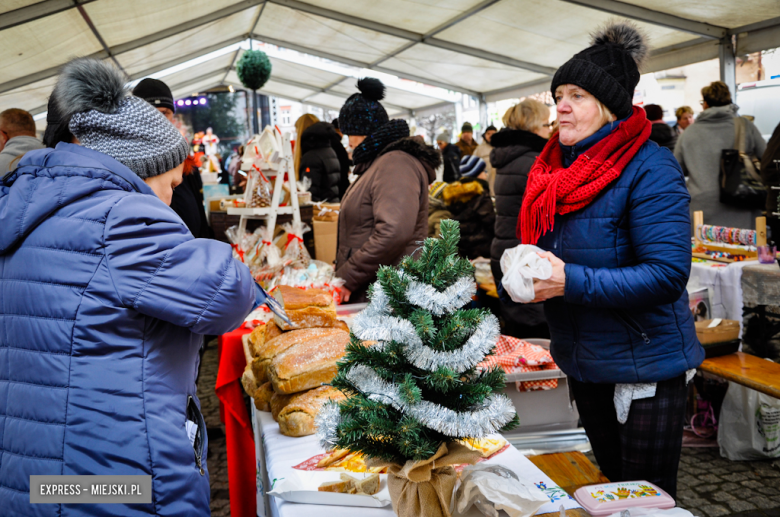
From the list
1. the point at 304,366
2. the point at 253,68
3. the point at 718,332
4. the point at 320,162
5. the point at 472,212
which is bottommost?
the point at 718,332

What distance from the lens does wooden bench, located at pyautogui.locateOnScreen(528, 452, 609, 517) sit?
67.1 inches

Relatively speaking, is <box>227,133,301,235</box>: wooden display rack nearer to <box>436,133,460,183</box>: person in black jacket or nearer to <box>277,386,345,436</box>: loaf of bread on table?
<box>277,386,345,436</box>: loaf of bread on table

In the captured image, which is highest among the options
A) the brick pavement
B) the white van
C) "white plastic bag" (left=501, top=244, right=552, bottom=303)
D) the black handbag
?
the white van

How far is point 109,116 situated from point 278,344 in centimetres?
90

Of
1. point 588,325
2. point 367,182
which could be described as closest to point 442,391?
point 588,325

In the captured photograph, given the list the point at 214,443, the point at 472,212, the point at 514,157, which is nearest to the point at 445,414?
the point at 514,157

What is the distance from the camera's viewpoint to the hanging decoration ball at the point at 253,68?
6.26 m

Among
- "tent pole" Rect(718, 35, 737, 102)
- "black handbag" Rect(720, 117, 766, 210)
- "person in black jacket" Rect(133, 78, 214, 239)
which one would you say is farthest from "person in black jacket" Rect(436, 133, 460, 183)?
"person in black jacket" Rect(133, 78, 214, 239)

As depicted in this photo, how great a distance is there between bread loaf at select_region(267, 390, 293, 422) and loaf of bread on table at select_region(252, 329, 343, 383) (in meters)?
0.12

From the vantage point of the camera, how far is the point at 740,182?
14.7 feet

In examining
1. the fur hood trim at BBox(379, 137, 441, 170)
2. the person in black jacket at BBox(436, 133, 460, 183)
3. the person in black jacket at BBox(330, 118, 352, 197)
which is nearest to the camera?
the fur hood trim at BBox(379, 137, 441, 170)

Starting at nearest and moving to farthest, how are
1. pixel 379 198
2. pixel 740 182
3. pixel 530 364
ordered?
pixel 530 364
pixel 379 198
pixel 740 182

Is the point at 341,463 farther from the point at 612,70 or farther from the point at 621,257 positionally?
the point at 612,70

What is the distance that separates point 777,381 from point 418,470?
2209mm
